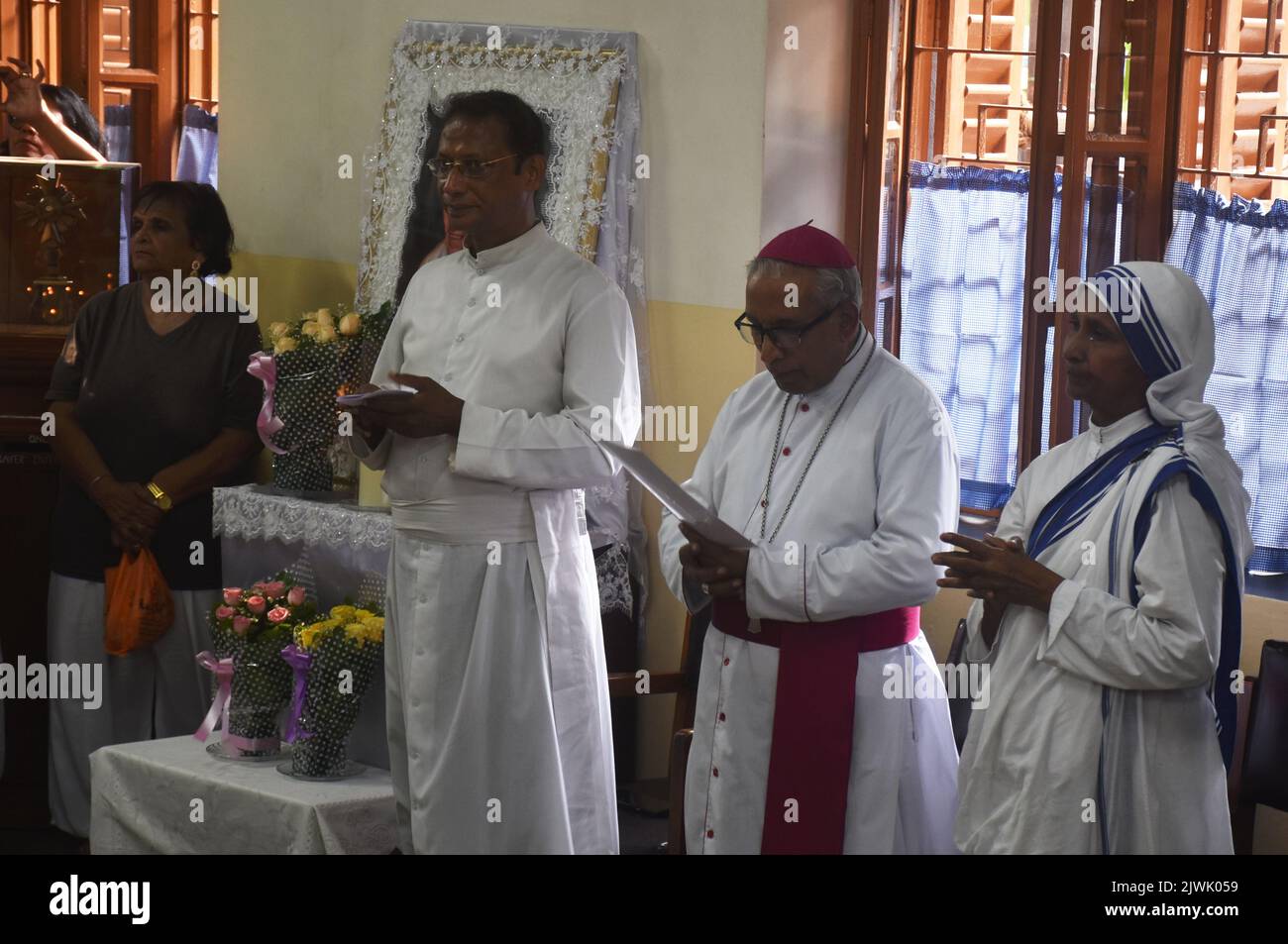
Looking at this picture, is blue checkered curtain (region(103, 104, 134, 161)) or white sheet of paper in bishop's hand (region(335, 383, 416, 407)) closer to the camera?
white sheet of paper in bishop's hand (region(335, 383, 416, 407))

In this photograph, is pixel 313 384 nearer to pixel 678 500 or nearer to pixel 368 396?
pixel 368 396

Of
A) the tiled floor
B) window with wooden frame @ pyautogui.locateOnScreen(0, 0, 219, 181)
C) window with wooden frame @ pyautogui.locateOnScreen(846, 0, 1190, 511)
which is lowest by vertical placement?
the tiled floor

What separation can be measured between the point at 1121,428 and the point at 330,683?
222cm

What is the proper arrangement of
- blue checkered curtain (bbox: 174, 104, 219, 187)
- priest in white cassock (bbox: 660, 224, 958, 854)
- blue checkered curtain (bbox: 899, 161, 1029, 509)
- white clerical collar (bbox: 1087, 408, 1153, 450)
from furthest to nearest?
blue checkered curtain (bbox: 174, 104, 219, 187) < blue checkered curtain (bbox: 899, 161, 1029, 509) < priest in white cassock (bbox: 660, 224, 958, 854) < white clerical collar (bbox: 1087, 408, 1153, 450)

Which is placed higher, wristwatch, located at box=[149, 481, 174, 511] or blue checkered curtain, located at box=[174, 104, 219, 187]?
blue checkered curtain, located at box=[174, 104, 219, 187]

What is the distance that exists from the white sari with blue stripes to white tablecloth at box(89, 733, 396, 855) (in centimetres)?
175

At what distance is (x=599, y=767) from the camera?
12.9ft

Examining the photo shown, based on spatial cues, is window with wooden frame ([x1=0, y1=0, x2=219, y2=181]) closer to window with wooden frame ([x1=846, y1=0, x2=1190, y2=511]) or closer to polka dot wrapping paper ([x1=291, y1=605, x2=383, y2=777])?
window with wooden frame ([x1=846, y1=0, x2=1190, y2=511])

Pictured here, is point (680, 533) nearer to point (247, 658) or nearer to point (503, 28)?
point (247, 658)

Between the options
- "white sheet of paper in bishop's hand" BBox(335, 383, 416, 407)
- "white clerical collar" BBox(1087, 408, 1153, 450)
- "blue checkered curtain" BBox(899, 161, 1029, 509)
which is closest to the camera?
"white clerical collar" BBox(1087, 408, 1153, 450)

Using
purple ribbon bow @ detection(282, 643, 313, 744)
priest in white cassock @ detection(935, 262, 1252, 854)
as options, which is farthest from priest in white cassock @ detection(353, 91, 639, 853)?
priest in white cassock @ detection(935, 262, 1252, 854)

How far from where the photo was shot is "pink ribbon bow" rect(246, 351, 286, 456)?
4.75 meters

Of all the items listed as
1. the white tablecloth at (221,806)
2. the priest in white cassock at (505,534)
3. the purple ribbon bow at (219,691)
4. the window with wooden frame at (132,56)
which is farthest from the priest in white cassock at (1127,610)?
the window with wooden frame at (132,56)
